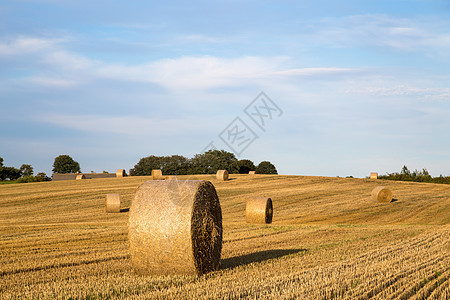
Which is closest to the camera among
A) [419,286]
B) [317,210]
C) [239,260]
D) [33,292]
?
[33,292]

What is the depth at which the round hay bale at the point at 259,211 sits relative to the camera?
22.5 m

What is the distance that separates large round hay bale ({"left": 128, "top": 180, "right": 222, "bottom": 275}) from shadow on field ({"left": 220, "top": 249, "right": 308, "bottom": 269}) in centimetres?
88

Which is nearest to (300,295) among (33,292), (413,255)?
(33,292)

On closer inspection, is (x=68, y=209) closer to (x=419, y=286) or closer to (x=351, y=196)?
(x=351, y=196)

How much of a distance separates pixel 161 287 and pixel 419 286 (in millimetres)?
4572

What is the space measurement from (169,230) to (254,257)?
119 inches

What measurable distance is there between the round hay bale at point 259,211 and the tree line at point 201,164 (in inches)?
1654

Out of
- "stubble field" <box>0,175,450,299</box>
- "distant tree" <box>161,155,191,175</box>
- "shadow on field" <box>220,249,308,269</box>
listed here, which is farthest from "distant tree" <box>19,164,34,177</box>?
"shadow on field" <box>220,249,308,269</box>

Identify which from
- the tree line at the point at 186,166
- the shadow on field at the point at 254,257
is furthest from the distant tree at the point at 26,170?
A: the shadow on field at the point at 254,257

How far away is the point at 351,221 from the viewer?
83.2ft

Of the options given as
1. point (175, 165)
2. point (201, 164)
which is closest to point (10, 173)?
point (175, 165)

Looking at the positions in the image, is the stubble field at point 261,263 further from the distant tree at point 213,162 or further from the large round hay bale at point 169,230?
the distant tree at point 213,162

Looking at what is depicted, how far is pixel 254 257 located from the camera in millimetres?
11547

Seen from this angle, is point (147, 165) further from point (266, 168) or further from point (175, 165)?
point (266, 168)
